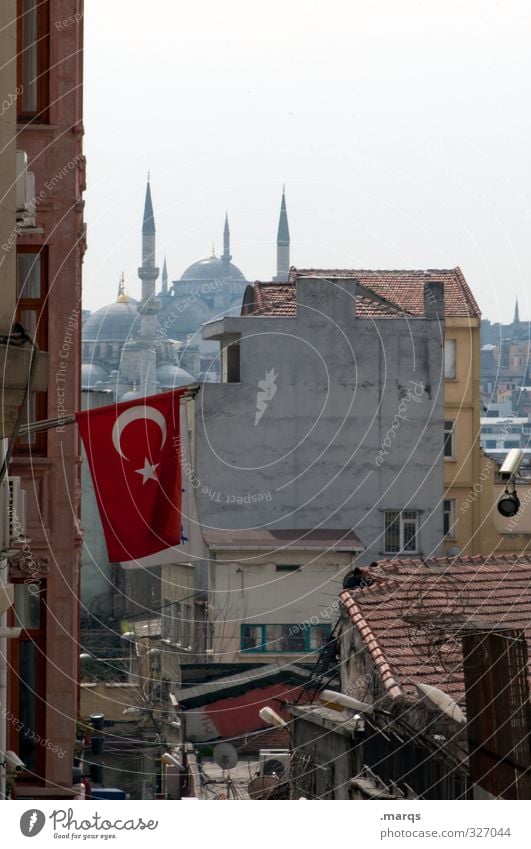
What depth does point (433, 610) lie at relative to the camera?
17.7 m

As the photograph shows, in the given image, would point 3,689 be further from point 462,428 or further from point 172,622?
point 462,428

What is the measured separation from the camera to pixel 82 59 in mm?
14141

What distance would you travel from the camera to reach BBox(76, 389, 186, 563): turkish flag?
38.5 feet

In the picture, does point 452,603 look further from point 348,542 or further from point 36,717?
point 348,542

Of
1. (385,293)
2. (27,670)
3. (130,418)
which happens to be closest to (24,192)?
(130,418)

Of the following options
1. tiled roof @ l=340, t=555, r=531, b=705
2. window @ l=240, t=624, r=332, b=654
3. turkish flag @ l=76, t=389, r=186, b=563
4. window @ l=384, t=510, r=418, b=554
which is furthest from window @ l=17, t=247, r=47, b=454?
window @ l=384, t=510, r=418, b=554

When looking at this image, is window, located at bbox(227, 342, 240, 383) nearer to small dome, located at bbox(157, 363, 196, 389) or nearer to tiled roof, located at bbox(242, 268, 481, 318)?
tiled roof, located at bbox(242, 268, 481, 318)

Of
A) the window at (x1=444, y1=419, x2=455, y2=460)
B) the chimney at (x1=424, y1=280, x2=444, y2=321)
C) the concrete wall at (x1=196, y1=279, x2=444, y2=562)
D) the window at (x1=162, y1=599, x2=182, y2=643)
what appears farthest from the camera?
the window at (x1=444, y1=419, x2=455, y2=460)

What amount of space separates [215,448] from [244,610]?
139 inches

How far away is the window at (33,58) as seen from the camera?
44.6 feet

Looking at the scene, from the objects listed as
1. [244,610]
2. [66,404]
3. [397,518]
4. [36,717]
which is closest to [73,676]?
[36,717]

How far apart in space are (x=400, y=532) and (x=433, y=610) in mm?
21479

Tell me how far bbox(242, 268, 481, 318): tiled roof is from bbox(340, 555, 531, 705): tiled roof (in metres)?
17.7

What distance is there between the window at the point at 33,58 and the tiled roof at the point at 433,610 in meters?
5.45
